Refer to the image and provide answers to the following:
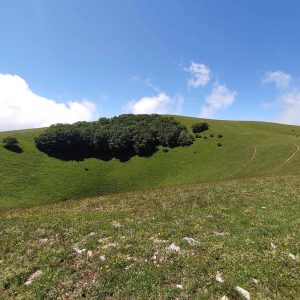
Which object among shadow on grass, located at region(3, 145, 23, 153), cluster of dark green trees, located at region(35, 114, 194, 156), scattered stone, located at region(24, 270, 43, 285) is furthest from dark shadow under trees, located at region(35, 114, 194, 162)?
scattered stone, located at region(24, 270, 43, 285)

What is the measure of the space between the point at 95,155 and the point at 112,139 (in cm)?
977

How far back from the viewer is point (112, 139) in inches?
4828

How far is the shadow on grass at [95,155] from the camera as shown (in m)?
115

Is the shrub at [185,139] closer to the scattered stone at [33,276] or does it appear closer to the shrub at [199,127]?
the shrub at [199,127]

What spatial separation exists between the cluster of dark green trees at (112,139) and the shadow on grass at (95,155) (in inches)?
26.4

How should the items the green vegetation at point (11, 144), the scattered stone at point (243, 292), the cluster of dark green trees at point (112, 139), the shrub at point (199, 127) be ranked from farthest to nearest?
the shrub at point (199, 127) → the cluster of dark green trees at point (112, 139) → the green vegetation at point (11, 144) → the scattered stone at point (243, 292)

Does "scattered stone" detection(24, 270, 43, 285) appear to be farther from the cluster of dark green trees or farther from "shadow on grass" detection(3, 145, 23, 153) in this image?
"shadow on grass" detection(3, 145, 23, 153)

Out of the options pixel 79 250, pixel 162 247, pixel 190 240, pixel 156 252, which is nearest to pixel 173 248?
pixel 162 247

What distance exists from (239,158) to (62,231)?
82.7 metres

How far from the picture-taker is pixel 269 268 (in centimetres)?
1427

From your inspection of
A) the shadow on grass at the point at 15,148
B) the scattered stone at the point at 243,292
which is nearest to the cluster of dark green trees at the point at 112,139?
the shadow on grass at the point at 15,148

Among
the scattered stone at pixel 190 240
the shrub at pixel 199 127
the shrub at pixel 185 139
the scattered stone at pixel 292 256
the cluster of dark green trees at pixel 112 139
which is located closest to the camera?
the scattered stone at pixel 292 256

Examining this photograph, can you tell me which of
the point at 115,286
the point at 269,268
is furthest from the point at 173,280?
the point at 269,268

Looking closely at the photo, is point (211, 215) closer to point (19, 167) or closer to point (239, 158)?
point (239, 158)
